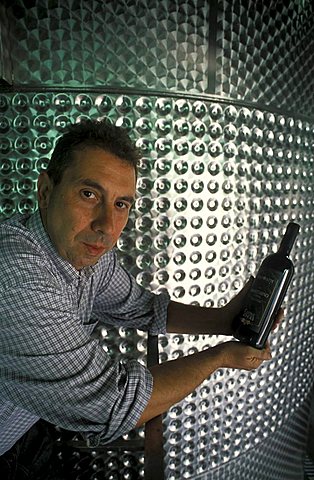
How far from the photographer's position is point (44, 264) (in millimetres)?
909

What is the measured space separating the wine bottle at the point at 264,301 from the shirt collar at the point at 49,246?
40 cm

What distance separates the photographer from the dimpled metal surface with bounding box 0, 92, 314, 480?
1.20 metres

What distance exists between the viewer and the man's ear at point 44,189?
97 centimetres

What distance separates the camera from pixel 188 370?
944 millimetres

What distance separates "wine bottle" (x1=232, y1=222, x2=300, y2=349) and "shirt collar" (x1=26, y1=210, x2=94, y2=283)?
15.7 inches

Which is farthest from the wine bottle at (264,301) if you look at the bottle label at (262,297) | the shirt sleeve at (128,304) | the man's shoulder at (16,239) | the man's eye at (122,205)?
the man's shoulder at (16,239)

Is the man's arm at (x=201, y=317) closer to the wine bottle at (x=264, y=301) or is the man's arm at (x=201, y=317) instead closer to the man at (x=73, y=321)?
the wine bottle at (x=264, y=301)

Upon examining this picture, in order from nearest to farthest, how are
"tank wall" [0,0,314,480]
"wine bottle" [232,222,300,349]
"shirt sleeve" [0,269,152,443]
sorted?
1. "shirt sleeve" [0,269,152,443]
2. "wine bottle" [232,222,300,349]
3. "tank wall" [0,0,314,480]

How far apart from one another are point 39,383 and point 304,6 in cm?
134

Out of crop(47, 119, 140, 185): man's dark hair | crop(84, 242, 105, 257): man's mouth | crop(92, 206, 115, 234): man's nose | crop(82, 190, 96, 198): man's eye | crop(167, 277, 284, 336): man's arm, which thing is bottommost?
crop(167, 277, 284, 336): man's arm

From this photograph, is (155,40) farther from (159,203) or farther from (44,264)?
(44,264)

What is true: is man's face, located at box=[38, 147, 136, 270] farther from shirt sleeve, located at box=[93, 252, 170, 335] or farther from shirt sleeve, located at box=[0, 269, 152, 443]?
shirt sleeve, located at box=[93, 252, 170, 335]

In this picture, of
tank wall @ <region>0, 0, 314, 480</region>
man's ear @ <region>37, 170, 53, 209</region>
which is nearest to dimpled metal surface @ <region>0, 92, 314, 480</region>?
tank wall @ <region>0, 0, 314, 480</region>

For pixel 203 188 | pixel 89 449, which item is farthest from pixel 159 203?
pixel 89 449
